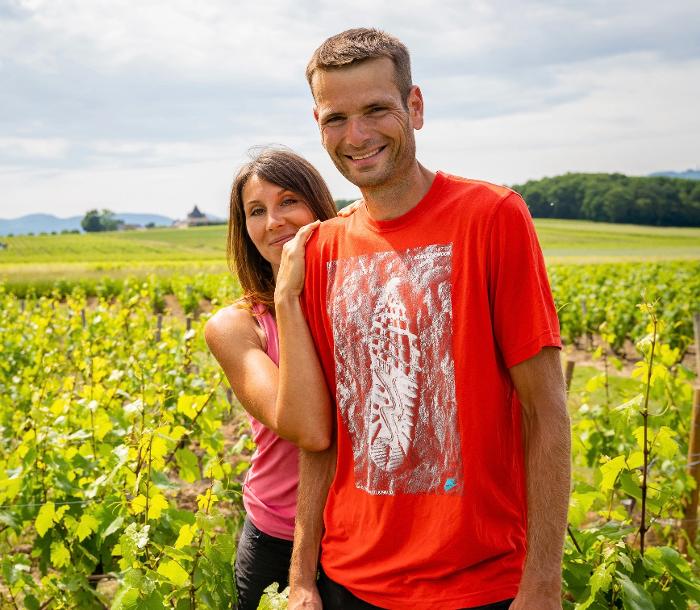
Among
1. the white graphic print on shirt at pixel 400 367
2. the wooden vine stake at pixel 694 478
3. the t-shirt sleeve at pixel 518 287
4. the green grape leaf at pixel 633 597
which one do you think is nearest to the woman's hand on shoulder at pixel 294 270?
the white graphic print on shirt at pixel 400 367

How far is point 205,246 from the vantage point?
6253cm

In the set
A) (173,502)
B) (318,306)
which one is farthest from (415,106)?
(173,502)

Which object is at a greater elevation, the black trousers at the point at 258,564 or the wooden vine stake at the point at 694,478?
the black trousers at the point at 258,564

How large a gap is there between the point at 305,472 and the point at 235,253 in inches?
31.7

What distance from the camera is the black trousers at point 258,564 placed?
2.10 metres

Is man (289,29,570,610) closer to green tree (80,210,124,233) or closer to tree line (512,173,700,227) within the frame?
tree line (512,173,700,227)

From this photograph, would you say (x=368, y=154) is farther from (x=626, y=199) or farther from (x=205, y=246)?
(x=626, y=199)

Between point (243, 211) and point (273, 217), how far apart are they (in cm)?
18

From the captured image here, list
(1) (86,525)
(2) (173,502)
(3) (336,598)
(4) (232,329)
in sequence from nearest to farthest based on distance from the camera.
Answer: (3) (336,598)
(4) (232,329)
(1) (86,525)
(2) (173,502)

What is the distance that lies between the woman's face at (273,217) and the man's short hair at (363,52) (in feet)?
1.78

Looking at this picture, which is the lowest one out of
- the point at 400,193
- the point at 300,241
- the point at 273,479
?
the point at 273,479

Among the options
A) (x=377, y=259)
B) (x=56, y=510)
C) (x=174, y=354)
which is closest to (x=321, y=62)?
(x=377, y=259)

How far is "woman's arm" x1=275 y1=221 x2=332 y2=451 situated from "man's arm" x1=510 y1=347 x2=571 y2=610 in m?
0.50

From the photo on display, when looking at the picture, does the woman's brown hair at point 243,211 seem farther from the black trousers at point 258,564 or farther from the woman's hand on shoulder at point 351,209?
the black trousers at point 258,564
